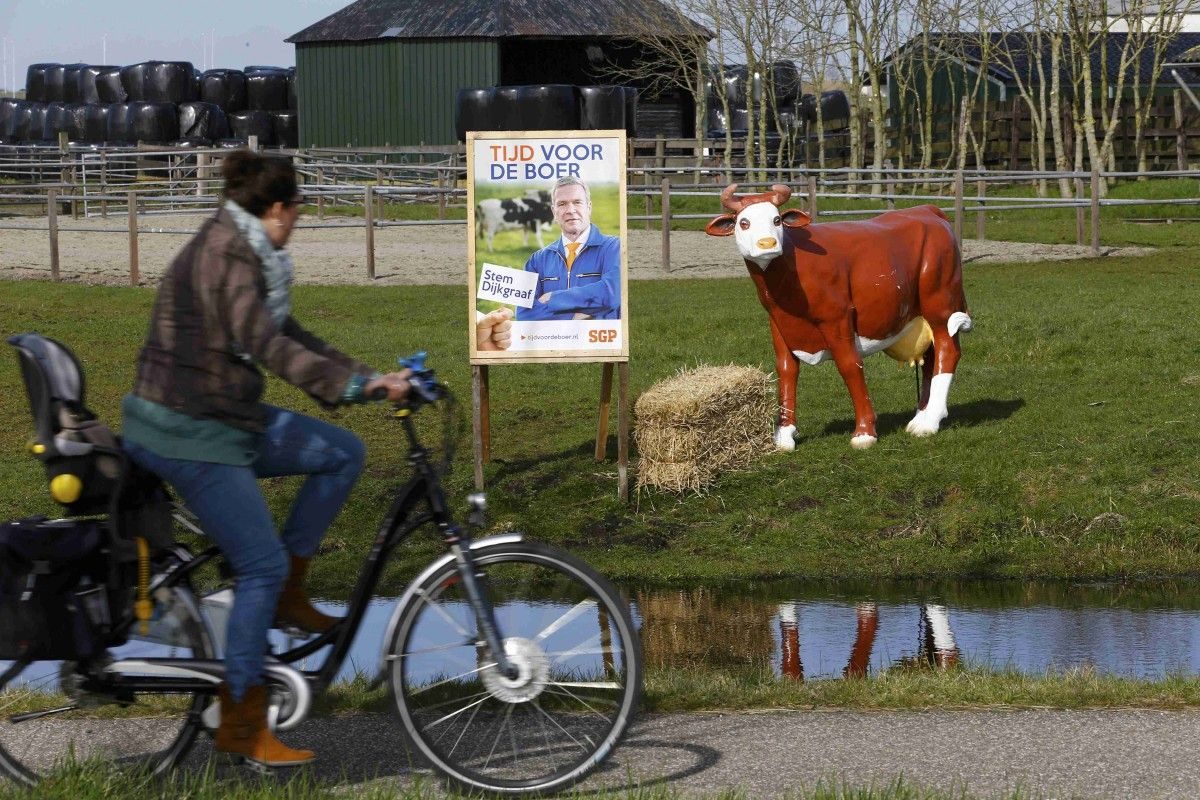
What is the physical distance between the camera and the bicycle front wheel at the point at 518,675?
4430 mm

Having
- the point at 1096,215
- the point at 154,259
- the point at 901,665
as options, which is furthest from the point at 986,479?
the point at 154,259

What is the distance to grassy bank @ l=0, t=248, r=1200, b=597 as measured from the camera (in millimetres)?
9062

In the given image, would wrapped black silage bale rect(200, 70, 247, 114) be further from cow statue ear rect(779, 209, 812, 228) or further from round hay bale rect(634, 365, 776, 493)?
cow statue ear rect(779, 209, 812, 228)

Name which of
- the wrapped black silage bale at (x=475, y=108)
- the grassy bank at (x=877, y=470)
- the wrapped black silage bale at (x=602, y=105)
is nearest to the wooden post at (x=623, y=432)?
the grassy bank at (x=877, y=470)

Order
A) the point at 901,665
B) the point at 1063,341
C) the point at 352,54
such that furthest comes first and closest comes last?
the point at 352,54, the point at 1063,341, the point at 901,665

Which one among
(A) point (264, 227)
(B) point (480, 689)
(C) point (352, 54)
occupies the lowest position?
(B) point (480, 689)

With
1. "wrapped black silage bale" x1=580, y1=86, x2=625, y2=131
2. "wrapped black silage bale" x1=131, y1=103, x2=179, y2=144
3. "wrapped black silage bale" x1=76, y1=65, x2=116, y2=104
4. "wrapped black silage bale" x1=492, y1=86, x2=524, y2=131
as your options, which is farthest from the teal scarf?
"wrapped black silage bale" x1=76, y1=65, x2=116, y2=104

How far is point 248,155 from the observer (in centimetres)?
439

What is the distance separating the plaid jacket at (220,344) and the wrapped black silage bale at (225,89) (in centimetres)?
4819

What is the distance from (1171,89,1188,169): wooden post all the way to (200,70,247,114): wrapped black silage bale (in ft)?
90.9

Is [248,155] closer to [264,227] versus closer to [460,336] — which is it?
[264,227]

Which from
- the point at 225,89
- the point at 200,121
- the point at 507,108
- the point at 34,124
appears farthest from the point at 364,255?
the point at 34,124

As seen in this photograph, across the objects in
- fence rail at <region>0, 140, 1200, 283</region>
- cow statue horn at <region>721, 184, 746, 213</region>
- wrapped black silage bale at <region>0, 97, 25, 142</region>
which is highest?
wrapped black silage bale at <region>0, 97, 25, 142</region>

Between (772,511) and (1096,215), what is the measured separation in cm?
1543
